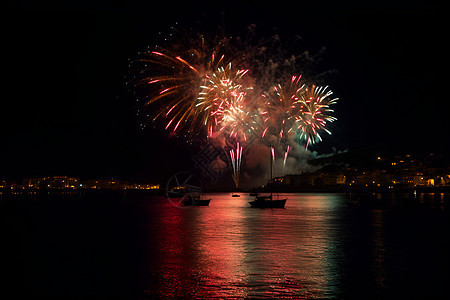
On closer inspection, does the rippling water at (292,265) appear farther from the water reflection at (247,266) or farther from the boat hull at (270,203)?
the boat hull at (270,203)

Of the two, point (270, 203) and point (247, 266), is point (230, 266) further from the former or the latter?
point (270, 203)

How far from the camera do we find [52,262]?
1000 inches

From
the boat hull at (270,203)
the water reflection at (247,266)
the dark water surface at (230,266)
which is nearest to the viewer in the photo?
the water reflection at (247,266)

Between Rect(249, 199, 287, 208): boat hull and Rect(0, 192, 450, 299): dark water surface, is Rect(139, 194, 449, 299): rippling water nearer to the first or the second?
Rect(0, 192, 450, 299): dark water surface

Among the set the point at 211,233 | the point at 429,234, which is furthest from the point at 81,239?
the point at 429,234

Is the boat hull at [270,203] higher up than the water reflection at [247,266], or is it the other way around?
the boat hull at [270,203]

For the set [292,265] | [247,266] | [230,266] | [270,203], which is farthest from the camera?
[270,203]

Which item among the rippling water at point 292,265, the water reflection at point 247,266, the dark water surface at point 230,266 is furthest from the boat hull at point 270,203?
the water reflection at point 247,266

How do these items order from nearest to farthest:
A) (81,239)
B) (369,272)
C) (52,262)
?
(369,272)
(52,262)
(81,239)

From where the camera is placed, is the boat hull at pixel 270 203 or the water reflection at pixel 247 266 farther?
the boat hull at pixel 270 203

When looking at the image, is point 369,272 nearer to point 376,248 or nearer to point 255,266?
point 255,266

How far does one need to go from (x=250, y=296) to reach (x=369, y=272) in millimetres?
7833

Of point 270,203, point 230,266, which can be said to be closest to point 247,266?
point 230,266

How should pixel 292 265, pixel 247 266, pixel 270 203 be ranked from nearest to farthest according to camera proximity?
pixel 247 266
pixel 292 265
pixel 270 203
